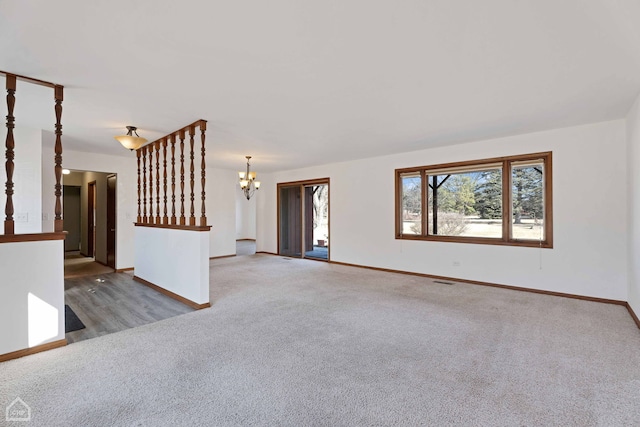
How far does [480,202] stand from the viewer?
209 inches

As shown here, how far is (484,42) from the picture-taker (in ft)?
7.26

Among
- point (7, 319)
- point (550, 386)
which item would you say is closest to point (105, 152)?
point (7, 319)

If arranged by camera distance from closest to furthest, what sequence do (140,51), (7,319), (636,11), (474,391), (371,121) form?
(636,11) → (474,391) → (140,51) → (7,319) → (371,121)

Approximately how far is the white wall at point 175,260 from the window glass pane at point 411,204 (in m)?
3.95

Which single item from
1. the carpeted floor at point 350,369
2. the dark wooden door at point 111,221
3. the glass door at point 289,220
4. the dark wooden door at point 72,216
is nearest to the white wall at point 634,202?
the carpeted floor at point 350,369

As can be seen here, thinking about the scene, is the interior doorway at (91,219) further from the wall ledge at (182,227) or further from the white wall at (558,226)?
the white wall at (558,226)

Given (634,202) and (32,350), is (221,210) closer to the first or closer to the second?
(32,350)

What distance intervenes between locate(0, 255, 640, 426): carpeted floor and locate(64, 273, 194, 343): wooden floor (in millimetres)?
279

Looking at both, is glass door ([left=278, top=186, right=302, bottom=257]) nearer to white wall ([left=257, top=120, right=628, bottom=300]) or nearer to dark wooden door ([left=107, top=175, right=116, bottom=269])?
white wall ([left=257, top=120, right=628, bottom=300])

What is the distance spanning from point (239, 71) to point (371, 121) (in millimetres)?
1997

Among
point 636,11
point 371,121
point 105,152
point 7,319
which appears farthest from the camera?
point 105,152

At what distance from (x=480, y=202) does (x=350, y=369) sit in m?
4.13

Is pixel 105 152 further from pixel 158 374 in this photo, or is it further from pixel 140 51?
pixel 158 374

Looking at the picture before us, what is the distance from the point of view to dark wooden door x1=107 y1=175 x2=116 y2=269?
21.2 feet
